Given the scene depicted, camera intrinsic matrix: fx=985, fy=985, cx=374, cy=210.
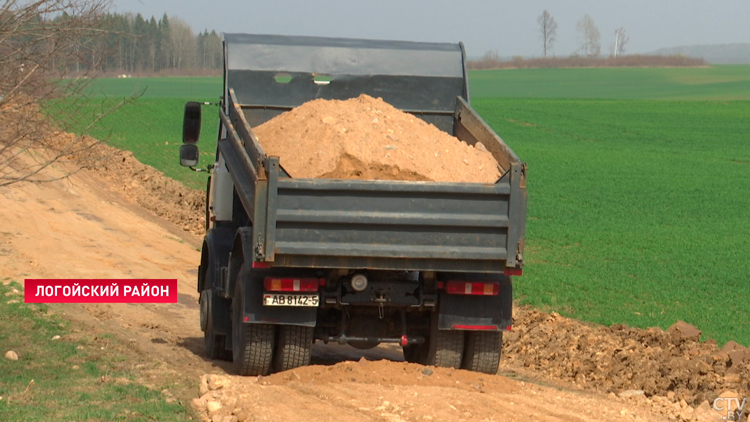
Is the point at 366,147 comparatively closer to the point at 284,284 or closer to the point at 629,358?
the point at 284,284

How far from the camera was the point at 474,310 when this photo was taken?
8.88 metres

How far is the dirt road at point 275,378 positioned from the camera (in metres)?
7.71

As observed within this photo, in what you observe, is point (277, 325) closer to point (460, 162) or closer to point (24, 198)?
point (460, 162)

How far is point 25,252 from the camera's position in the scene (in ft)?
57.1

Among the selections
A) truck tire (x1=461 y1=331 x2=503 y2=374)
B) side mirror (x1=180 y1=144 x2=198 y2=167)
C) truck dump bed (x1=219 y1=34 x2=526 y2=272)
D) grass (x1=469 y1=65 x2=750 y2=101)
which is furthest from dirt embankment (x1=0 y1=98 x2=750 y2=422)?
grass (x1=469 y1=65 x2=750 y2=101)

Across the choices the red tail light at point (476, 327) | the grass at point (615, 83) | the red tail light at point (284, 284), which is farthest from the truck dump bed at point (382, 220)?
the grass at point (615, 83)

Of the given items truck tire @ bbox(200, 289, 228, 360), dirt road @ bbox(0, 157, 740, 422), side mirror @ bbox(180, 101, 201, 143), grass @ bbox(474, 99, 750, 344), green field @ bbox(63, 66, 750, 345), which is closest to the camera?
dirt road @ bbox(0, 157, 740, 422)

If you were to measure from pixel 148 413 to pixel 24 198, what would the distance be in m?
16.2

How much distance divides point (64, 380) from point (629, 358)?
19.5 feet

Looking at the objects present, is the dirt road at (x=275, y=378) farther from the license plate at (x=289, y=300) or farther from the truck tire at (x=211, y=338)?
the license plate at (x=289, y=300)

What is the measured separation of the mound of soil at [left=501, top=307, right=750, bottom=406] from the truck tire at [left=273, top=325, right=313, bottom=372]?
3.10 meters

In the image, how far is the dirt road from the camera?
771 cm

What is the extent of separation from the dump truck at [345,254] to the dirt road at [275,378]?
37 centimetres

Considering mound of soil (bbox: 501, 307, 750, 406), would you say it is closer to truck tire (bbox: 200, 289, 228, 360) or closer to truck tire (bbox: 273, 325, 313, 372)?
truck tire (bbox: 273, 325, 313, 372)
